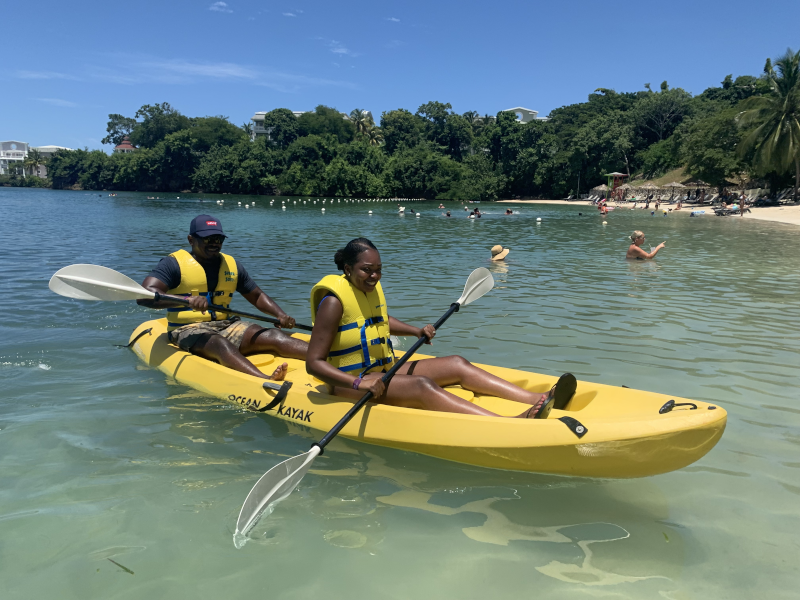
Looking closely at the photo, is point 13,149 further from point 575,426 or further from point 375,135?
point 575,426

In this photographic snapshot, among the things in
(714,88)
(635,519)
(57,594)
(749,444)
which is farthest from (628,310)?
(714,88)

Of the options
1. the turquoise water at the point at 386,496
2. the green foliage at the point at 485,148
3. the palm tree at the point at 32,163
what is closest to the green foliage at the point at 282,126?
the green foliage at the point at 485,148

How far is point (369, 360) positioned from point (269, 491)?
1178 millimetres

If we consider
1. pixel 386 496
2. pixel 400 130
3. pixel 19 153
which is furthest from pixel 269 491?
pixel 19 153

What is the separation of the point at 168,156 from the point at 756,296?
275ft

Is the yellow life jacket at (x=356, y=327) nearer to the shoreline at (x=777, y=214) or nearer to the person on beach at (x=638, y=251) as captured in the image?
the person on beach at (x=638, y=251)

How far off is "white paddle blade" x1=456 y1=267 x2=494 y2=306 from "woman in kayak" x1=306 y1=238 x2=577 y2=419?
4.48 ft

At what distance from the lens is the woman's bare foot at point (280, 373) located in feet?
14.7

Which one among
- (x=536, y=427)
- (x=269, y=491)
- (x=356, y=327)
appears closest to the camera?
(x=269, y=491)

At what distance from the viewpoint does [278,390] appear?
13.5 feet

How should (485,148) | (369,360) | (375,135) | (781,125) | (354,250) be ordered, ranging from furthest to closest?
(375,135), (485,148), (781,125), (369,360), (354,250)

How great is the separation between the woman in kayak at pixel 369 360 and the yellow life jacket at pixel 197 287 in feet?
5.78

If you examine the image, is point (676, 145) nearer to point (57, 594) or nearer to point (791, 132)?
point (791, 132)

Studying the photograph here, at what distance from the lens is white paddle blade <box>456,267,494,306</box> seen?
5250 millimetres
